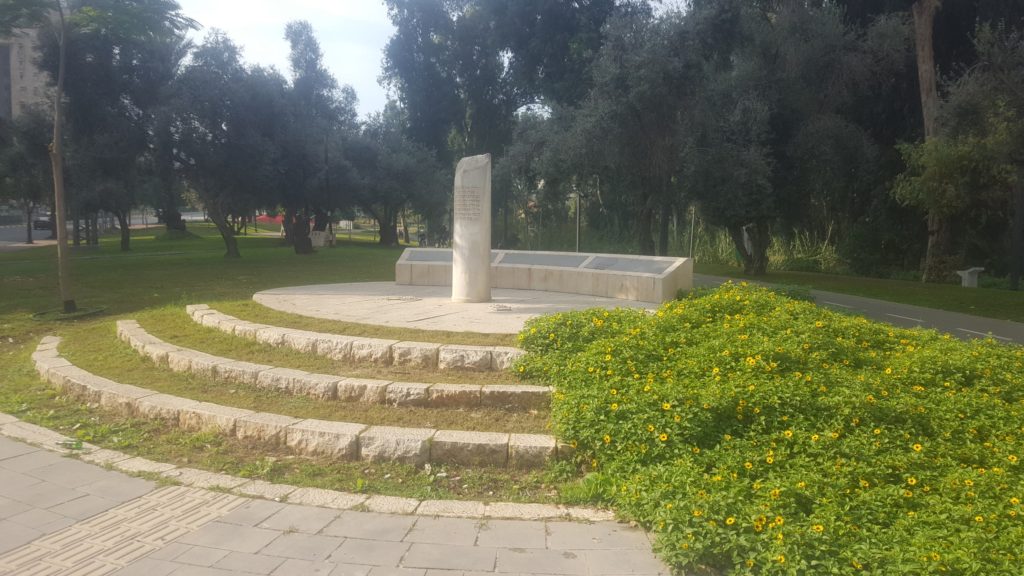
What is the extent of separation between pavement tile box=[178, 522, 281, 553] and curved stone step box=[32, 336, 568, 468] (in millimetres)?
1149

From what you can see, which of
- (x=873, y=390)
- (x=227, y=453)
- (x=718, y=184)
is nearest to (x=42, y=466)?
(x=227, y=453)

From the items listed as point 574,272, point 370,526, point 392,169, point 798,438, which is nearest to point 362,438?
point 370,526

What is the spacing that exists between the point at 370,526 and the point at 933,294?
15570mm

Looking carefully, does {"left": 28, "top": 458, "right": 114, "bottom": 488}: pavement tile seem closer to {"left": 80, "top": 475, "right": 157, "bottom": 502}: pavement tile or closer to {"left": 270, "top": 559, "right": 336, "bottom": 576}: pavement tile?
{"left": 80, "top": 475, "right": 157, "bottom": 502}: pavement tile

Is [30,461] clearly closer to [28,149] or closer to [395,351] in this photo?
Answer: [395,351]

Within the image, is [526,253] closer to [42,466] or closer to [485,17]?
[42,466]

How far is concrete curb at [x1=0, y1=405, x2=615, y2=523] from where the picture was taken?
13.9ft

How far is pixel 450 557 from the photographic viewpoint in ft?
12.1

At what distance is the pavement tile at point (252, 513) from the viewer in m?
4.12

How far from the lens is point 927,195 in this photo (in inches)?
656

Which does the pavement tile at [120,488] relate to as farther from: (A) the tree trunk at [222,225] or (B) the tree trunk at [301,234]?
(B) the tree trunk at [301,234]

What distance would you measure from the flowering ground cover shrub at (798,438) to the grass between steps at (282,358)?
0.63 m

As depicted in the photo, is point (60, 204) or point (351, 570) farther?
point (60, 204)

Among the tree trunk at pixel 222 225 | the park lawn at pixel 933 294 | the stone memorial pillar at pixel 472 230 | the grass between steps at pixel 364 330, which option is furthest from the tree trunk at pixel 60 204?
the park lawn at pixel 933 294
